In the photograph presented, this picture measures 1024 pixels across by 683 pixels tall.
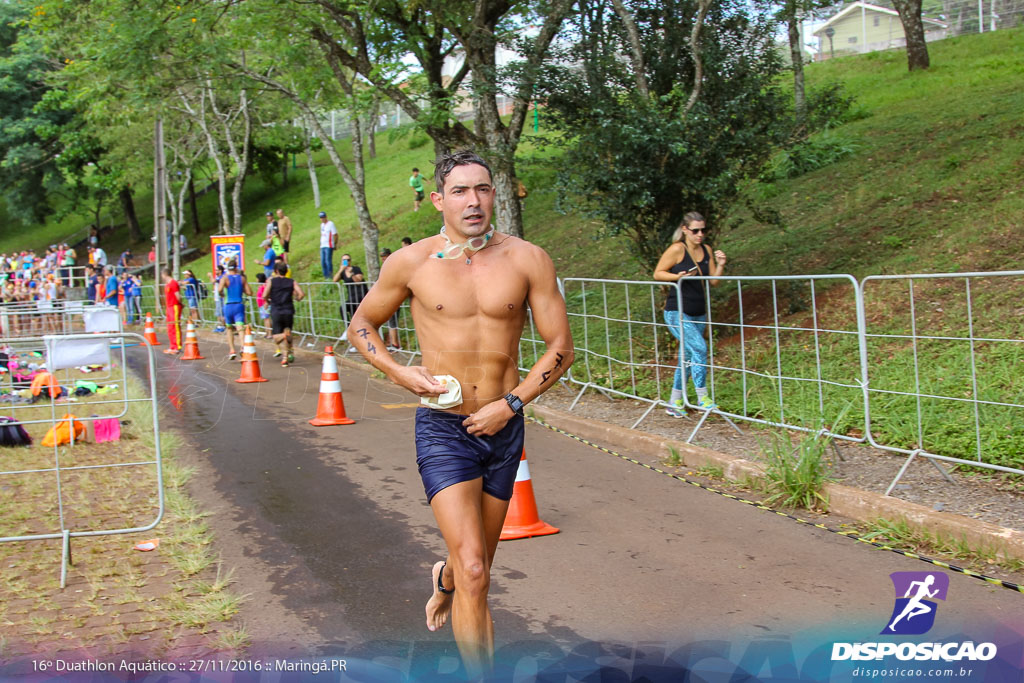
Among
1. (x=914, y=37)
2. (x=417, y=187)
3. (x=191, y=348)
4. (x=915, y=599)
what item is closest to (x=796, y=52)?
(x=915, y=599)

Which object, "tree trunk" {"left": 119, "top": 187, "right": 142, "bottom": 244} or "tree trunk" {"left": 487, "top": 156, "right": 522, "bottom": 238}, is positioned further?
"tree trunk" {"left": 119, "top": 187, "right": 142, "bottom": 244}

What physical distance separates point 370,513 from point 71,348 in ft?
7.84

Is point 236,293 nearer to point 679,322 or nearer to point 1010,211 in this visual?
point 679,322

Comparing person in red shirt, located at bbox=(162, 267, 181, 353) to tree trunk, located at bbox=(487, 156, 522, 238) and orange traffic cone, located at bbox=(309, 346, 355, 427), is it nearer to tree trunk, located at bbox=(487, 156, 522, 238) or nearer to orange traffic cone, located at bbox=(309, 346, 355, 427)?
tree trunk, located at bbox=(487, 156, 522, 238)

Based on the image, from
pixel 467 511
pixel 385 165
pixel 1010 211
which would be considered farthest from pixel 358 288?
pixel 385 165

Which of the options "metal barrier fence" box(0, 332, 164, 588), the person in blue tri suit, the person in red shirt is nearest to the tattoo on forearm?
"metal barrier fence" box(0, 332, 164, 588)

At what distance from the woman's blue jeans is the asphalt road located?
1.24m

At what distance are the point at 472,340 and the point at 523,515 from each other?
2.78 m

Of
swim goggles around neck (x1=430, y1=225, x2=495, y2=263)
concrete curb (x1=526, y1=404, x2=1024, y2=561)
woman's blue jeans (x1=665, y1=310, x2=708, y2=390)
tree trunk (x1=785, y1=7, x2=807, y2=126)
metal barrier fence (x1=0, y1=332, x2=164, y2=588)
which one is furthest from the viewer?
tree trunk (x1=785, y1=7, x2=807, y2=126)

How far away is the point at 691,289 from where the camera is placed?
9.21 m

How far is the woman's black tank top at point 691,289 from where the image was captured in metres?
9.12

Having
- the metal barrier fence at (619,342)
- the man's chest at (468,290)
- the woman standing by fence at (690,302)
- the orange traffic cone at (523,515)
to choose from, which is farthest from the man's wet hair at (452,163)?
the metal barrier fence at (619,342)

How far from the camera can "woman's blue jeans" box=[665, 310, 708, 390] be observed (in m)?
9.02

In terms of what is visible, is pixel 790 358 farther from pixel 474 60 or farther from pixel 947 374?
pixel 474 60
